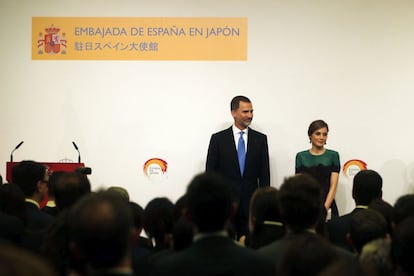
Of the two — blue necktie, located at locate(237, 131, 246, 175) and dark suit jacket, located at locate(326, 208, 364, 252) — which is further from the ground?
blue necktie, located at locate(237, 131, 246, 175)

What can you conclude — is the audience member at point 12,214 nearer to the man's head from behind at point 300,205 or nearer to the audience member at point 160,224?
the audience member at point 160,224

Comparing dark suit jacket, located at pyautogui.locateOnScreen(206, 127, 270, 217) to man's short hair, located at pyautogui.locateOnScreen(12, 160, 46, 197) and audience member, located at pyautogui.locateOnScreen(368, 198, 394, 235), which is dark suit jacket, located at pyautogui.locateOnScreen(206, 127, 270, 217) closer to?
audience member, located at pyautogui.locateOnScreen(368, 198, 394, 235)

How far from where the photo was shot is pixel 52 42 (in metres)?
6.75

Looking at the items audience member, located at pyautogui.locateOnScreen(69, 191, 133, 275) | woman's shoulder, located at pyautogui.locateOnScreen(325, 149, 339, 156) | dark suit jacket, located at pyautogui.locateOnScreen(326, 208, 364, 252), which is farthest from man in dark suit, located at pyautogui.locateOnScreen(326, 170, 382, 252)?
audience member, located at pyautogui.locateOnScreen(69, 191, 133, 275)

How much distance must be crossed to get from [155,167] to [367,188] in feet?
10.2

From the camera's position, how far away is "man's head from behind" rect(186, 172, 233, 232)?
88.2 inches

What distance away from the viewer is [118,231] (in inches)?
63.5

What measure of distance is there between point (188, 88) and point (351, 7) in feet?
6.66

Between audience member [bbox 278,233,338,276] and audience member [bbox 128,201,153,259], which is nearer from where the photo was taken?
audience member [bbox 278,233,338,276]

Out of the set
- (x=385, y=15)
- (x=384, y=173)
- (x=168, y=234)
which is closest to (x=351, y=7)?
(x=385, y=15)

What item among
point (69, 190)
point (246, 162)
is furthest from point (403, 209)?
point (246, 162)

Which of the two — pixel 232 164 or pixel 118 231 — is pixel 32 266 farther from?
pixel 232 164

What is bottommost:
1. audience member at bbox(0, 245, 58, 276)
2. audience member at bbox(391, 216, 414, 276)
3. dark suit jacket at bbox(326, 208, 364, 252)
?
Result: dark suit jacket at bbox(326, 208, 364, 252)

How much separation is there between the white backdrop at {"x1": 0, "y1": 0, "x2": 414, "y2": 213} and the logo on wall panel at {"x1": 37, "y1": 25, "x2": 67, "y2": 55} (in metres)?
0.39
